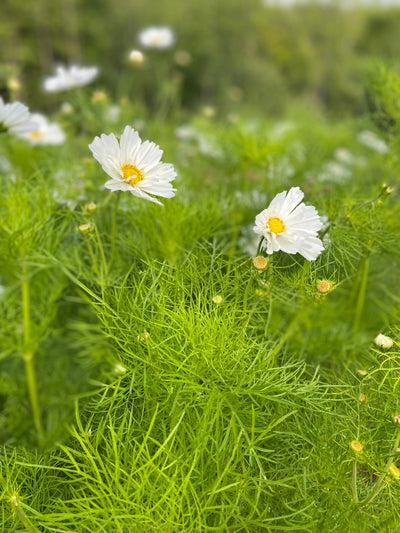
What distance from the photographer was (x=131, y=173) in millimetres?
512

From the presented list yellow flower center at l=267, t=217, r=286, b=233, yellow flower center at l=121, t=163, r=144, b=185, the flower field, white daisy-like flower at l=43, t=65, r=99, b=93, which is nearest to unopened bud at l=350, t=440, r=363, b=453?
the flower field

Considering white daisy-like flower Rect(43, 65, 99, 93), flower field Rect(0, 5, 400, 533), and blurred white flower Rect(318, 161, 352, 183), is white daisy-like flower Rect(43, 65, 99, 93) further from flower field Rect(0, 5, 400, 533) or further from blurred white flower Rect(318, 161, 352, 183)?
blurred white flower Rect(318, 161, 352, 183)

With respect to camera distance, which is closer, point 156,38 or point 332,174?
point 332,174

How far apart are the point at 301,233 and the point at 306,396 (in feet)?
0.58

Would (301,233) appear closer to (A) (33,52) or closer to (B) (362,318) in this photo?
(B) (362,318)

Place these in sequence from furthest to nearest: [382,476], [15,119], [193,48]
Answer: [193,48] → [15,119] → [382,476]

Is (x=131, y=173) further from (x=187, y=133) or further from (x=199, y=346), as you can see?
(x=187, y=133)

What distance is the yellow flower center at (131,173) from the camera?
1.68 ft

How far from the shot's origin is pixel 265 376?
0.47m

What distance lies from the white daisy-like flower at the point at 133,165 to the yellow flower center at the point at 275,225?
0.37 ft

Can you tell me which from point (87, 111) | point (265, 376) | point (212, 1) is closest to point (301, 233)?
point (265, 376)

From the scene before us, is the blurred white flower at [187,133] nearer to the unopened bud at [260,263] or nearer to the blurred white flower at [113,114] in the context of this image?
the blurred white flower at [113,114]

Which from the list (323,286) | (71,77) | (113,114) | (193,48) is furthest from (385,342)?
(193,48)

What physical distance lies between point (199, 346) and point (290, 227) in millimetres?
165
